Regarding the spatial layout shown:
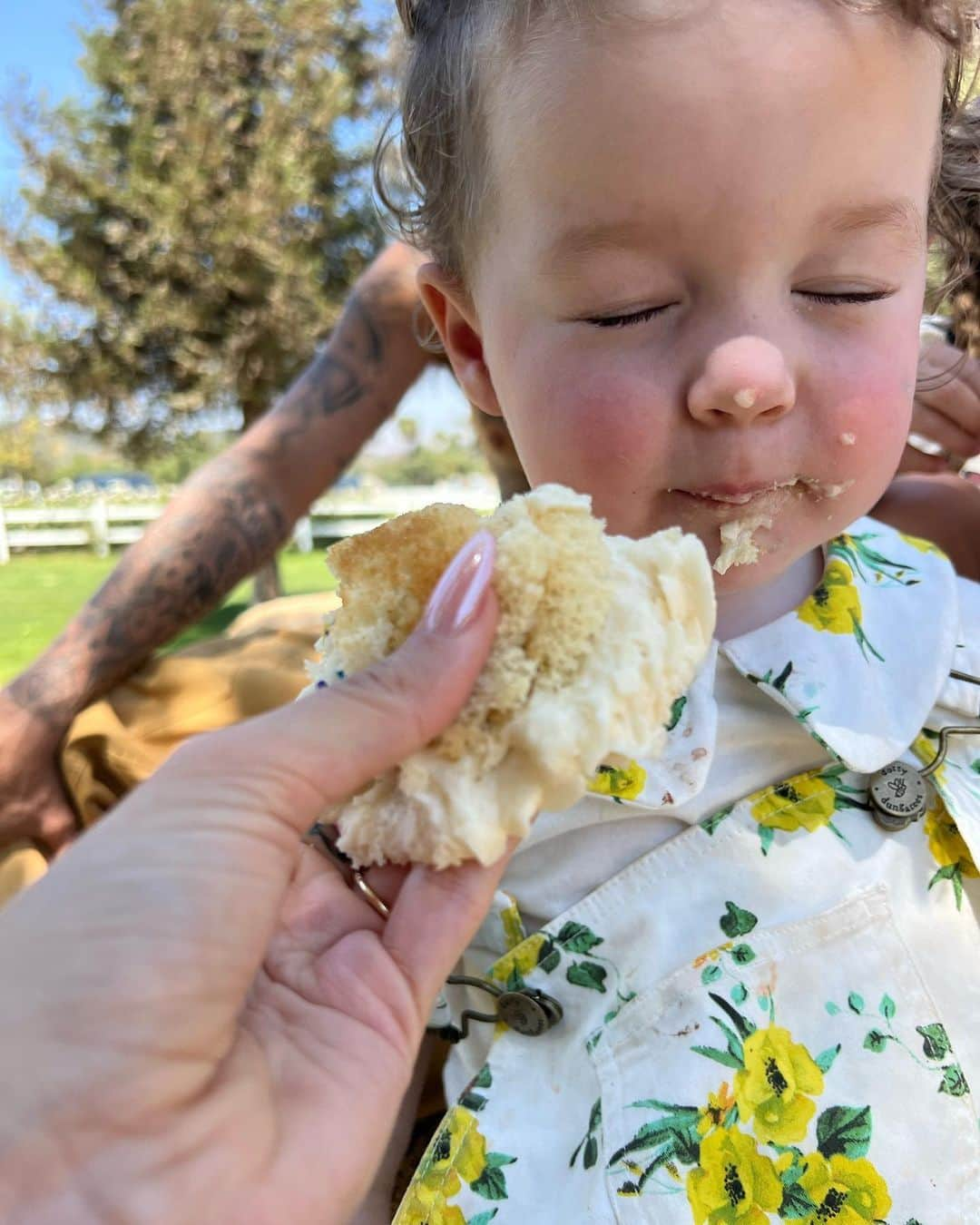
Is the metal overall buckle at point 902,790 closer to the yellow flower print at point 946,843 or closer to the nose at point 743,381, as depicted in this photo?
the yellow flower print at point 946,843

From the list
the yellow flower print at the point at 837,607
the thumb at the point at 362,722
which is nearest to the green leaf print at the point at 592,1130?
the thumb at the point at 362,722

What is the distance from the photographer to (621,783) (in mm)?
1207

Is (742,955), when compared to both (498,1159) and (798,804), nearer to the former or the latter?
(798,804)

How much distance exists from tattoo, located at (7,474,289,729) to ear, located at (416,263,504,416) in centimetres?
119

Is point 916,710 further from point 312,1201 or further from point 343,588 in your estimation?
point 312,1201

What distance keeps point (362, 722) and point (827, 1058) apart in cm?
79

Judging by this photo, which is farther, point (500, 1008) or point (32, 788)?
point (32, 788)

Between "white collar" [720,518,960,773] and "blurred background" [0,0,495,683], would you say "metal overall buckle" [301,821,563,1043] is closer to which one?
"white collar" [720,518,960,773]

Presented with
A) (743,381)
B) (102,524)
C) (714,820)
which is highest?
(743,381)

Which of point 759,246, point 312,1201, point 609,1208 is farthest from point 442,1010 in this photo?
point 759,246

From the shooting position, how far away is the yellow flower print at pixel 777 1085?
103 cm

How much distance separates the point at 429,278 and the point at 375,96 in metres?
8.26

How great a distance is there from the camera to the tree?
8.12 m

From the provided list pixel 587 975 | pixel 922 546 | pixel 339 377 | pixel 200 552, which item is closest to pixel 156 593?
pixel 200 552
